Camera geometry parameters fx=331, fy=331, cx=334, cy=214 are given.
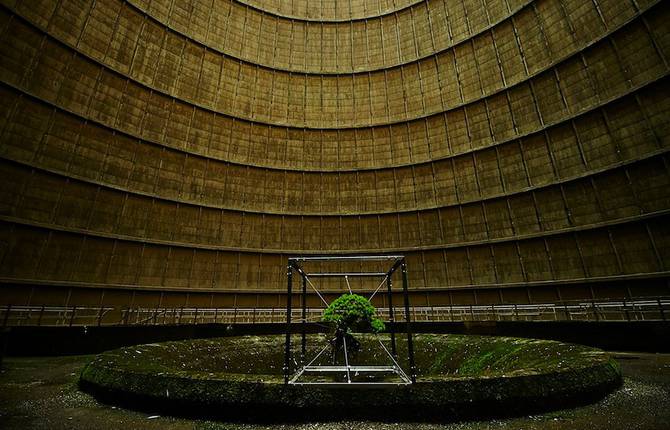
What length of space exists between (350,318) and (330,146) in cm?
1744

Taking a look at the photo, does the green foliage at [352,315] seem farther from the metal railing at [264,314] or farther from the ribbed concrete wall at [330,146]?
the ribbed concrete wall at [330,146]

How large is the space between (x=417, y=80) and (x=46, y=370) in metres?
21.6

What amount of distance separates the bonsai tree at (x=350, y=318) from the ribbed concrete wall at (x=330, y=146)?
13498 millimetres

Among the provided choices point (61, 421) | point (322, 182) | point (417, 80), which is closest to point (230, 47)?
point (322, 182)

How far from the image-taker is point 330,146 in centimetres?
2192

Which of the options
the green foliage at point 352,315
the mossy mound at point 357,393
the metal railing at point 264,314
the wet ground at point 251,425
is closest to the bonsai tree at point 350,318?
the green foliage at point 352,315

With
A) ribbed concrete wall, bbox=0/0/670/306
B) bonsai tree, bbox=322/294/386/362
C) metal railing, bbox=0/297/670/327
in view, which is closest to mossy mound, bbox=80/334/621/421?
bonsai tree, bbox=322/294/386/362

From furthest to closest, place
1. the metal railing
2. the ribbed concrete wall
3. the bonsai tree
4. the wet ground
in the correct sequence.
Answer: the ribbed concrete wall, the metal railing, the bonsai tree, the wet ground

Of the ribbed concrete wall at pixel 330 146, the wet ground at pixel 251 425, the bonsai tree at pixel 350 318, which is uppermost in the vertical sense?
the ribbed concrete wall at pixel 330 146

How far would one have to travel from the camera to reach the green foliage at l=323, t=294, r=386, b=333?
5.66 m

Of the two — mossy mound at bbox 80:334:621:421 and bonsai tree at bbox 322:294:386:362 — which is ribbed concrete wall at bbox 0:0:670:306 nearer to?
mossy mound at bbox 80:334:621:421

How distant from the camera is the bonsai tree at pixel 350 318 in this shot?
563 centimetres

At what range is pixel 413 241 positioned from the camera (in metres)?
19.9

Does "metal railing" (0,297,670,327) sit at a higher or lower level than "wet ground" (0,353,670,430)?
higher
